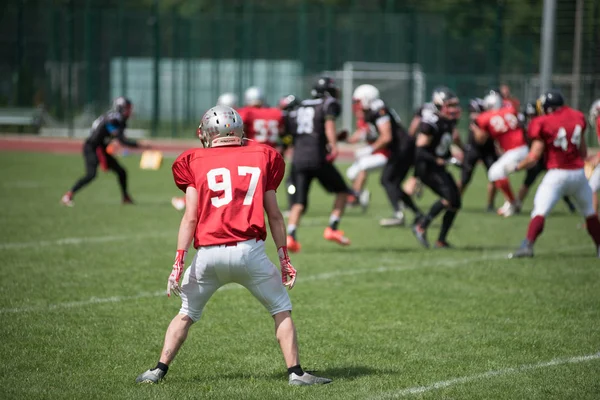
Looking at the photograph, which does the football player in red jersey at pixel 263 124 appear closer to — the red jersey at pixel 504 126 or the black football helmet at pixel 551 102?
the red jersey at pixel 504 126

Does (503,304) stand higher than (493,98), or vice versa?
(493,98)

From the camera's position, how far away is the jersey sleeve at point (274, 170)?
224 inches

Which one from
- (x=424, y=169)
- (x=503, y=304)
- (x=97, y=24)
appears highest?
(x=97, y=24)

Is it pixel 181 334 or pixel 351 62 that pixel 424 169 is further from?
pixel 351 62

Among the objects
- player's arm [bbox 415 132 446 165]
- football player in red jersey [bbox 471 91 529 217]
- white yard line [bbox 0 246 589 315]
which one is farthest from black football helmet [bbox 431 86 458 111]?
football player in red jersey [bbox 471 91 529 217]

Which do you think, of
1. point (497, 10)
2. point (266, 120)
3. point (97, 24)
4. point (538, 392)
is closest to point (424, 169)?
point (266, 120)

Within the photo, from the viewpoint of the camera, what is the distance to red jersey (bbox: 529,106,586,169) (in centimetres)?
1028

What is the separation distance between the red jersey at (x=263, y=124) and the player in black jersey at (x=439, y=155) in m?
3.19

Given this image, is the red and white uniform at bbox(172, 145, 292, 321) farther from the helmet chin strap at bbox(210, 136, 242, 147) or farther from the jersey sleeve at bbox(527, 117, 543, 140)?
the jersey sleeve at bbox(527, 117, 543, 140)

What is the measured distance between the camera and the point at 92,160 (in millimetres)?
16297

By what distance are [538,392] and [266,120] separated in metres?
9.20

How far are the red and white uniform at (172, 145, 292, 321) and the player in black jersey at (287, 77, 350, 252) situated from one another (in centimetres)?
527

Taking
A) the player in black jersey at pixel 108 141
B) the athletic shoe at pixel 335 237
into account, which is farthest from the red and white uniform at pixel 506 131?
the player in black jersey at pixel 108 141

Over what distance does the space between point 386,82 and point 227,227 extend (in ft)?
93.6
